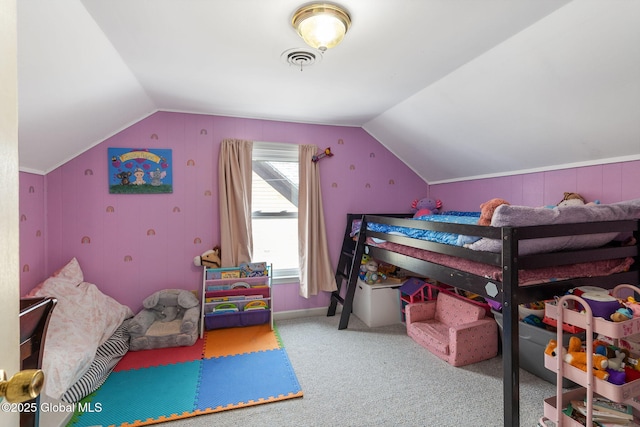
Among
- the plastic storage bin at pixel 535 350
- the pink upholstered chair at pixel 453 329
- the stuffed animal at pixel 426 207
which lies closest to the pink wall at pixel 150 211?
the stuffed animal at pixel 426 207

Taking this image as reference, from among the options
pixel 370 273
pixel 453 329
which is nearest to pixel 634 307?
pixel 453 329

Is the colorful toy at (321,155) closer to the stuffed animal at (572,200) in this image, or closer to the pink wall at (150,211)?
the pink wall at (150,211)

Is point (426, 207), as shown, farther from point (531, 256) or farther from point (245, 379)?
point (245, 379)

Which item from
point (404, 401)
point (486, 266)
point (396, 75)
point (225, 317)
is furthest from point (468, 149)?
point (225, 317)

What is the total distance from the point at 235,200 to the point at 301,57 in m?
1.63

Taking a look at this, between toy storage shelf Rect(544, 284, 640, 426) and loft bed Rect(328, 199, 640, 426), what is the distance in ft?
0.50

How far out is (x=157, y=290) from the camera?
2.99 m

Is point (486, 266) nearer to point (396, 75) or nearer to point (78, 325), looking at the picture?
point (396, 75)

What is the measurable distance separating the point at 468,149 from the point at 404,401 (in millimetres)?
2179

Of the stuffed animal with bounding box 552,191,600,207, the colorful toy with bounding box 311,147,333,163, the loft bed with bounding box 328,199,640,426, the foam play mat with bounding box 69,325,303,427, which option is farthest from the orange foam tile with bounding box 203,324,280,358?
the stuffed animal with bounding box 552,191,600,207

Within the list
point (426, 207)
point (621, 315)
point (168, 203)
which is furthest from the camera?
point (426, 207)

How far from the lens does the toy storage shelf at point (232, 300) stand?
116 inches

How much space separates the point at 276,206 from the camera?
3426mm

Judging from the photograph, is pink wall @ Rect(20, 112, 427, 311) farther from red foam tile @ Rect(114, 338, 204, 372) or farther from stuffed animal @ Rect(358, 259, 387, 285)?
red foam tile @ Rect(114, 338, 204, 372)
